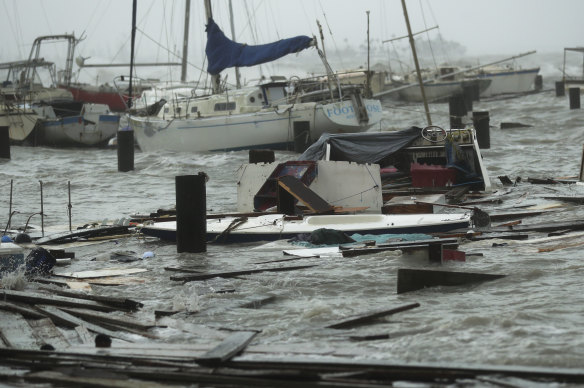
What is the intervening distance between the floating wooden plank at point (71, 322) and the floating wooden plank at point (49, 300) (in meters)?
0.13

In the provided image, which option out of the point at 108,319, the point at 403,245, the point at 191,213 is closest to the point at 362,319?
the point at 108,319

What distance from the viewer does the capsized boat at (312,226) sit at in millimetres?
12750

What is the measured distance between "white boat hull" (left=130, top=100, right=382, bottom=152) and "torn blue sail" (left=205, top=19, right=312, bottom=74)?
6.78 ft

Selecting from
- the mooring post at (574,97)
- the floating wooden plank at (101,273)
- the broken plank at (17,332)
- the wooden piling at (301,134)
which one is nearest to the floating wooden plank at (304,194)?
the floating wooden plank at (101,273)

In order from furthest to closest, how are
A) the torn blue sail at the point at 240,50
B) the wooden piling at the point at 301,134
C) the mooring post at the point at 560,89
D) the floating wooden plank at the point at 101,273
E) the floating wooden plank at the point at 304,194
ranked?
1. the mooring post at the point at 560,89
2. the wooden piling at the point at 301,134
3. the torn blue sail at the point at 240,50
4. the floating wooden plank at the point at 304,194
5. the floating wooden plank at the point at 101,273

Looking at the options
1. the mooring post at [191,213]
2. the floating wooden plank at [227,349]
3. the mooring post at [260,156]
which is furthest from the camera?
the mooring post at [260,156]

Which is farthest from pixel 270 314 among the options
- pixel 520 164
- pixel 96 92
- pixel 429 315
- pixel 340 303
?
pixel 96 92

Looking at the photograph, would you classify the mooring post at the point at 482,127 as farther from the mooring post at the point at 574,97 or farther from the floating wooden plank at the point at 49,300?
the floating wooden plank at the point at 49,300

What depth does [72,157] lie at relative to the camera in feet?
119

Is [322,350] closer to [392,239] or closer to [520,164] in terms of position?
[392,239]

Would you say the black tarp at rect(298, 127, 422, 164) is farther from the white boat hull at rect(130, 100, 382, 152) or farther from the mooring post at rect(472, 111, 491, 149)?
the white boat hull at rect(130, 100, 382, 152)

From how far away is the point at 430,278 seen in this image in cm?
877

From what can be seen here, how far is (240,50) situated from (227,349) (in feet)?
83.1

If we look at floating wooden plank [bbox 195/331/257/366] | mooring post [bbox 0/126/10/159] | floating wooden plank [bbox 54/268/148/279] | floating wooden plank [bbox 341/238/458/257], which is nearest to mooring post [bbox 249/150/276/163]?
floating wooden plank [bbox 341/238/458/257]
